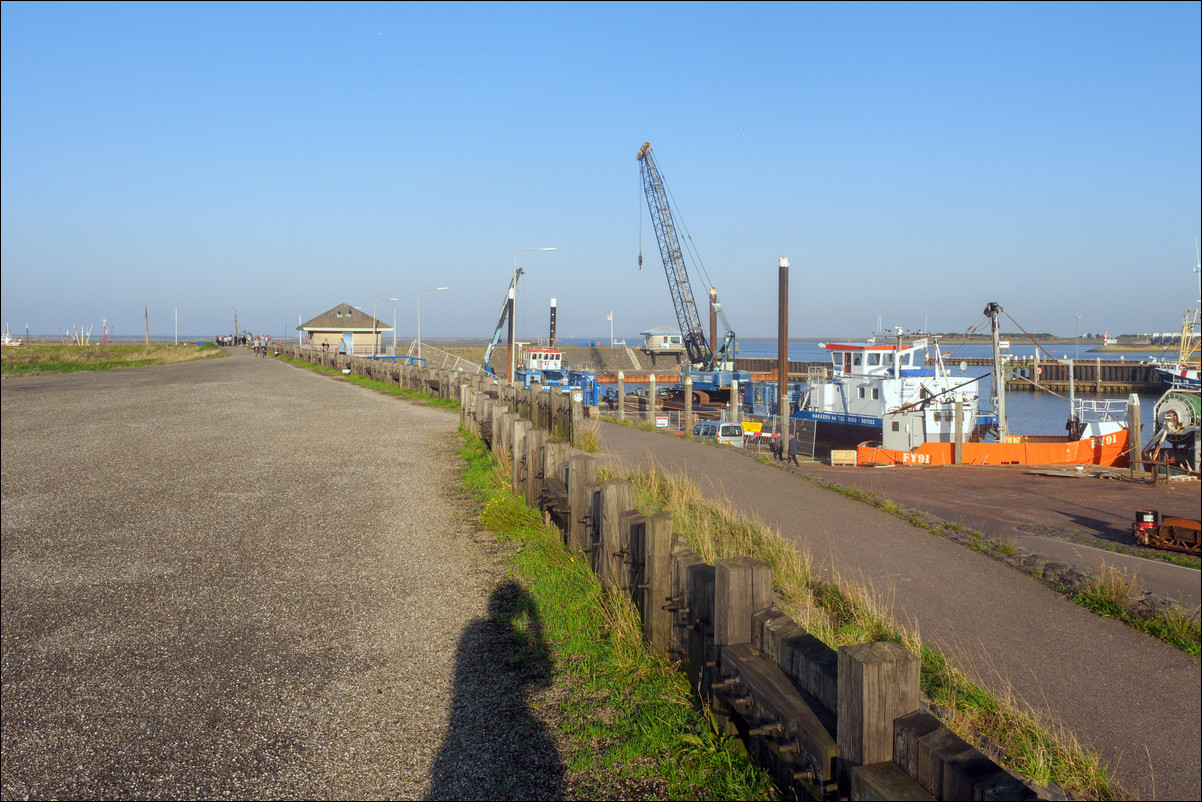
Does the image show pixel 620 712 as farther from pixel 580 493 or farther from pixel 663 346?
pixel 663 346

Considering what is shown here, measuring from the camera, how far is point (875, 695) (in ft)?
9.18

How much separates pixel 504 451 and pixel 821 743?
23.5 feet

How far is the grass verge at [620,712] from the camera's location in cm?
388

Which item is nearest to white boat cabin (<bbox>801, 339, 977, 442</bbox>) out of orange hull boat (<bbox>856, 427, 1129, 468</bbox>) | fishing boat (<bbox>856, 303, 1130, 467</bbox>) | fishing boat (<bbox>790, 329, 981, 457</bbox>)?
fishing boat (<bbox>790, 329, 981, 457</bbox>)

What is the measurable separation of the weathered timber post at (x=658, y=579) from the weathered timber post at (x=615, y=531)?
49cm

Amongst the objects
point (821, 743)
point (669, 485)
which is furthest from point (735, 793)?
point (669, 485)

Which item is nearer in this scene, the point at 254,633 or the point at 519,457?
the point at 254,633

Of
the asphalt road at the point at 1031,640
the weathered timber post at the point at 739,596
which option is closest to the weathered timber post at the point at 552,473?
the weathered timber post at the point at 739,596

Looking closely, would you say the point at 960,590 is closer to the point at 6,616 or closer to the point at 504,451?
the point at 504,451

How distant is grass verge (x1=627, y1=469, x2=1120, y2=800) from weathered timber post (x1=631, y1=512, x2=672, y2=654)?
937mm

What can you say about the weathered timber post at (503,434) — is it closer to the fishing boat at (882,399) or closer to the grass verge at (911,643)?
the grass verge at (911,643)

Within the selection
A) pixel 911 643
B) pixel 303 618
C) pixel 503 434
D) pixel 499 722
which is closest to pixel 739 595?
pixel 499 722

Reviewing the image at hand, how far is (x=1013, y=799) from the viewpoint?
2377 mm

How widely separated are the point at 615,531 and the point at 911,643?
102 inches
